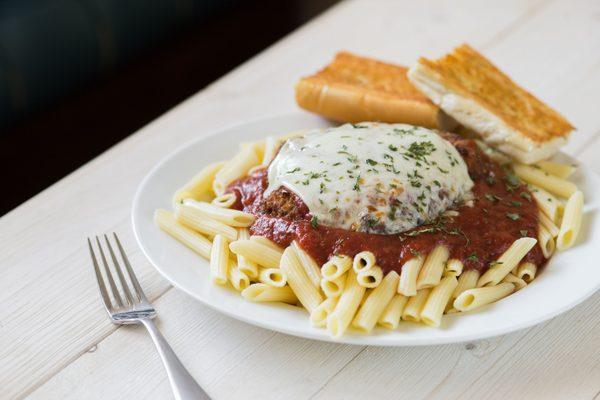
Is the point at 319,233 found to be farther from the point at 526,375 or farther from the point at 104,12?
the point at 104,12

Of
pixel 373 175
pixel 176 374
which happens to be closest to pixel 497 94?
pixel 373 175

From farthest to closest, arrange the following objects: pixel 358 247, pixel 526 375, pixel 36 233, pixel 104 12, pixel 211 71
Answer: pixel 211 71, pixel 104 12, pixel 36 233, pixel 358 247, pixel 526 375

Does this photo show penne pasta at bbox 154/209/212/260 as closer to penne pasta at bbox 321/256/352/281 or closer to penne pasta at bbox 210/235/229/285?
penne pasta at bbox 210/235/229/285

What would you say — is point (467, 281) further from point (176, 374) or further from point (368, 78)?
point (368, 78)

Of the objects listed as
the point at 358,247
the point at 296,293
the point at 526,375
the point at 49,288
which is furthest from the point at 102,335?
the point at 526,375

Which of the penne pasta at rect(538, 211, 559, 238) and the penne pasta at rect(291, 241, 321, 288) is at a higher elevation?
the penne pasta at rect(538, 211, 559, 238)

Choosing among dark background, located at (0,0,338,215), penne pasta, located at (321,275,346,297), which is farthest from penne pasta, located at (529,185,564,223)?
dark background, located at (0,0,338,215)

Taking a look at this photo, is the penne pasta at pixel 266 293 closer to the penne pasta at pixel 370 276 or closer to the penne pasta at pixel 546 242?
the penne pasta at pixel 370 276

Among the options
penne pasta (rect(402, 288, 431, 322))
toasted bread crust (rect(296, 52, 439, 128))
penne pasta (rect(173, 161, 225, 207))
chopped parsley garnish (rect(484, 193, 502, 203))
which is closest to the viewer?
penne pasta (rect(402, 288, 431, 322))
